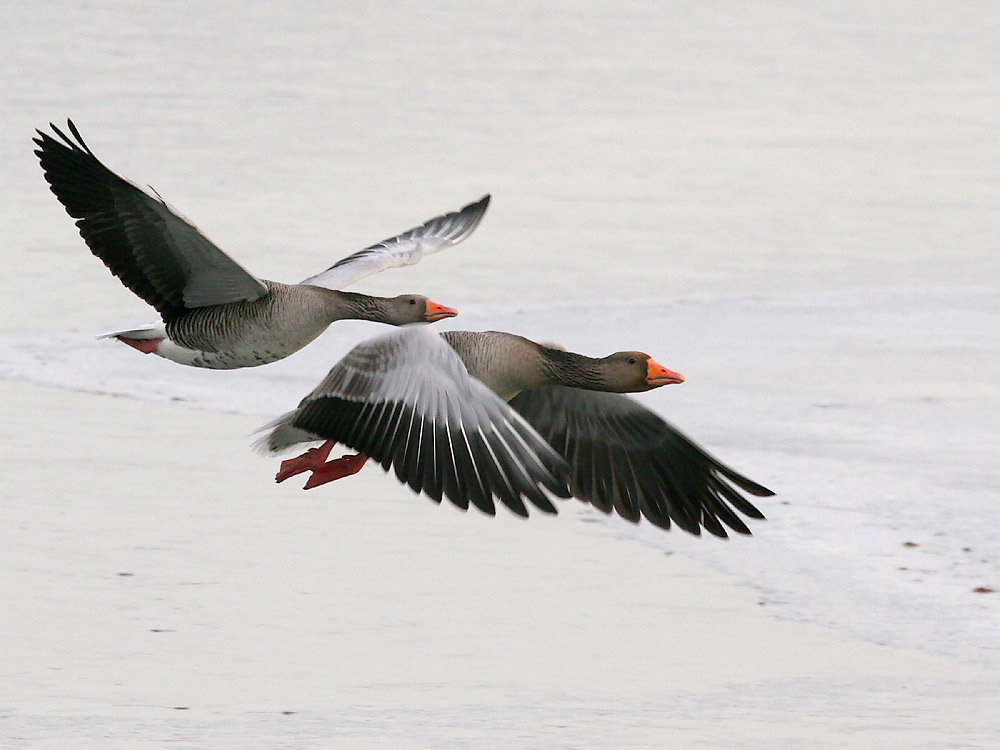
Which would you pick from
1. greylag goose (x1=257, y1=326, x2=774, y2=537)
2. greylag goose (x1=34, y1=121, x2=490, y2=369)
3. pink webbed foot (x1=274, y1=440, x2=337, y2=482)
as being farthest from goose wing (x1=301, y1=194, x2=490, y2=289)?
greylag goose (x1=257, y1=326, x2=774, y2=537)

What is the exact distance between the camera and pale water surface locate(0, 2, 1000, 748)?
1102cm

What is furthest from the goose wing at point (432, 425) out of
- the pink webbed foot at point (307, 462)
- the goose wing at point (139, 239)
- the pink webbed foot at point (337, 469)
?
the goose wing at point (139, 239)

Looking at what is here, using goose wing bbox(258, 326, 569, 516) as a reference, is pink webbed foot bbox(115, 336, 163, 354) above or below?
above

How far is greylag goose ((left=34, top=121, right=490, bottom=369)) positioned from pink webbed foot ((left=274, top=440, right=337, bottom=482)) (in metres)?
0.42

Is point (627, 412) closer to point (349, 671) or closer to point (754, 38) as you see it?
point (349, 671)

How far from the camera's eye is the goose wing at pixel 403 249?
986 centimetres

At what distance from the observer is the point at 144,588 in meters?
9.16

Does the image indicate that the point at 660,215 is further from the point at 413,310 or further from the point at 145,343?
the point at 145,343

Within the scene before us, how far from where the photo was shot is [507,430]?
298 inches

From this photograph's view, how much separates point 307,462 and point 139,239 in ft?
3.75

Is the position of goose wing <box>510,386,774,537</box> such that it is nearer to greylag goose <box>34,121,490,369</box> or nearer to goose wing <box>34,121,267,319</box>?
greylag goose <box>34,121,490,369</box>

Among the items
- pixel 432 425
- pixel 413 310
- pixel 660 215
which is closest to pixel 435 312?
pixel 413 310

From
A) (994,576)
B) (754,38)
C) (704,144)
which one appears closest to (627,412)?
(994,576)

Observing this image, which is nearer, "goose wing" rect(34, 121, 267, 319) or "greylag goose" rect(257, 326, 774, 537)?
"greylag goose" rect(257, 326, 774, 537)
